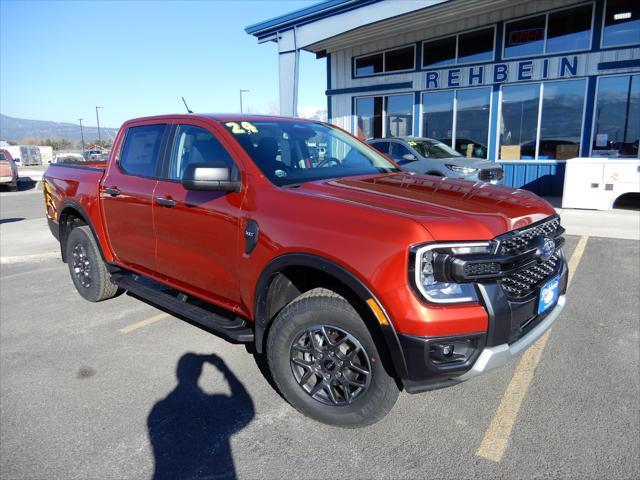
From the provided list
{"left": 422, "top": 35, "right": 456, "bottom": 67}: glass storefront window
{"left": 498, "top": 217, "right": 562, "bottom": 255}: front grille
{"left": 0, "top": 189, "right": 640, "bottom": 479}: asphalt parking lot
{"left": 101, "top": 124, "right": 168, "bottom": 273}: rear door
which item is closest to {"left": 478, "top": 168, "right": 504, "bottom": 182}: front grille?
{"left": 422, "top": 35, "right": 456, "bottom": 67}: glass storefront window

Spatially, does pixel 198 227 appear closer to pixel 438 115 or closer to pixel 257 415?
pixel 257 415

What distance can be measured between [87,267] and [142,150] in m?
1.61

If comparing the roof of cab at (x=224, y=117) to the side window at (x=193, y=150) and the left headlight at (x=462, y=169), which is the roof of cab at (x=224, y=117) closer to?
the side window at (x=193, y=150)

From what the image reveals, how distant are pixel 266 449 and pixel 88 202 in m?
3.19

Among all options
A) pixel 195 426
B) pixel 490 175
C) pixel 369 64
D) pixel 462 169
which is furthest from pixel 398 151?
pixel 195 426

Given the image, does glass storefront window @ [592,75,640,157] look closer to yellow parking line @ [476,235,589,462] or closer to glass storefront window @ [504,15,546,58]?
glass storefront window @ [504,15,546,58]

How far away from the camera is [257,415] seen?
2.90m

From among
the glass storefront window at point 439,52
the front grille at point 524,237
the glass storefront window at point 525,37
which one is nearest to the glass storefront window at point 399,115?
the glass storefront window at point 439,52

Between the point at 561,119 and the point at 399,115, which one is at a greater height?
the point at 399,115

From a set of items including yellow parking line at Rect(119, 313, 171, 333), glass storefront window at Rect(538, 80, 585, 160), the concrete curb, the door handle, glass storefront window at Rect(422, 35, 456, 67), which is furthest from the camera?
glass storefront window at Rect(422, 35, 456, 67)

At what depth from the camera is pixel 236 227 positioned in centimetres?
300

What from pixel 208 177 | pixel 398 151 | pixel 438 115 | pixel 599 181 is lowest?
pixel 599 181

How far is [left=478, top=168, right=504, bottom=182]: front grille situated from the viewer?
10273mm

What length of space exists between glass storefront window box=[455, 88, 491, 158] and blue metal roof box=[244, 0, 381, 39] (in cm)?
392
